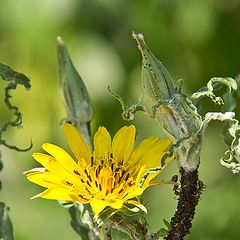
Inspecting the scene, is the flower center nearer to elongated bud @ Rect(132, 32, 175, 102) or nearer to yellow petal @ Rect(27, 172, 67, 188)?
yellow petal @ Rect(27, 172, 67, 188)

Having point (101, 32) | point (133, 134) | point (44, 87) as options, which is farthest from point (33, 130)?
point (133, 134)

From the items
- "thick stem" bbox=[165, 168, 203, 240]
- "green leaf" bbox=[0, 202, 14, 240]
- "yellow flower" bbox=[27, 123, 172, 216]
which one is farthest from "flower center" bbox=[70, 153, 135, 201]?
"green leaf" bbox=[0, 202, 14, 240]

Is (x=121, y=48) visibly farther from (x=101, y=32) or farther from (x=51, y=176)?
(x=51, y=176)

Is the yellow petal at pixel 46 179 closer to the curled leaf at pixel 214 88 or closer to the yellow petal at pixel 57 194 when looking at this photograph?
the yellow petal at pixel 57 194

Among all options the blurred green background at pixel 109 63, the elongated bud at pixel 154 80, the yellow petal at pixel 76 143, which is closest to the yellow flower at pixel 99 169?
the yellow petal at pixel 76 143

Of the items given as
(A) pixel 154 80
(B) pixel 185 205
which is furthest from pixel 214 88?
(B) pixel 185 205
